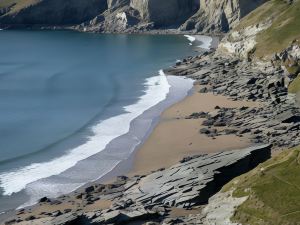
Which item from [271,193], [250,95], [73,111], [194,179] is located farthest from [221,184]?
[73,111]

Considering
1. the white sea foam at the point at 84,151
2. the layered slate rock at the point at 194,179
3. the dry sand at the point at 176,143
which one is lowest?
the dry sand at the point at 176,143

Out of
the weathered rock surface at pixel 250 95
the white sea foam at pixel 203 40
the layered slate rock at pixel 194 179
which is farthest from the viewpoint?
the white sea foam at pixel 203 40

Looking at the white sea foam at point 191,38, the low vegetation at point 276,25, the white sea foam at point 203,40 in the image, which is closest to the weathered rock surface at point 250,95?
the low vegetation at point 276,25

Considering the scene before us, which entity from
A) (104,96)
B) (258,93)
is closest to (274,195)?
(258,93)

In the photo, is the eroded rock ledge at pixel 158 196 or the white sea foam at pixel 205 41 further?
the white sea foam at pixel 205 41

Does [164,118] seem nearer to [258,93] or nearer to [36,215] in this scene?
[258,93]

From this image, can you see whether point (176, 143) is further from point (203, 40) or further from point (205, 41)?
point (203, 40)

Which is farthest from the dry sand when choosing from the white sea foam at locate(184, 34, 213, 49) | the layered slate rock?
the white sea foam at locate(184, 34, 213, 49)

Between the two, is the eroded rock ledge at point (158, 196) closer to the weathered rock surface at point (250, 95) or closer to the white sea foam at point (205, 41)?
the weathered rock surface at point (250, 95)
